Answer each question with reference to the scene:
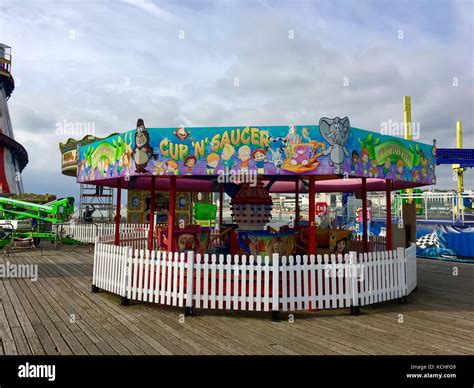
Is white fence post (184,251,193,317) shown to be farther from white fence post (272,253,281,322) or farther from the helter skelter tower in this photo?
the helter skelter tower

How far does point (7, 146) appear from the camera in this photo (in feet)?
82.4

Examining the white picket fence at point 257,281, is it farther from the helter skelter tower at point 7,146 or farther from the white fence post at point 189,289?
the helter skelter tower at point 7,146

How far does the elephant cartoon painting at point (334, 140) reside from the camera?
19.2 ft

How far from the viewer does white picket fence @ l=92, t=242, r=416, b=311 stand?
5.90 metres

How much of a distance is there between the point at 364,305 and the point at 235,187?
4265 millimetres

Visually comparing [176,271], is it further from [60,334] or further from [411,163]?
[411,163]

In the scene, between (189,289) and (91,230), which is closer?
(189,289)

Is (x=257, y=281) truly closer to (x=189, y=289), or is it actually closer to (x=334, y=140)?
(x=189, y=289)

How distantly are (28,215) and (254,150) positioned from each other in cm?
1460

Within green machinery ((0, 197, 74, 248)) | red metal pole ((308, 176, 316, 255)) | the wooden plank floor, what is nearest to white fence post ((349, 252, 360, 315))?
the wooden plank floor

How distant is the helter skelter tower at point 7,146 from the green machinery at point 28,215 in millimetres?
9007

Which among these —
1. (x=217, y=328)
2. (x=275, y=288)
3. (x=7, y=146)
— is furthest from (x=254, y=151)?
(x=7, y=146)
